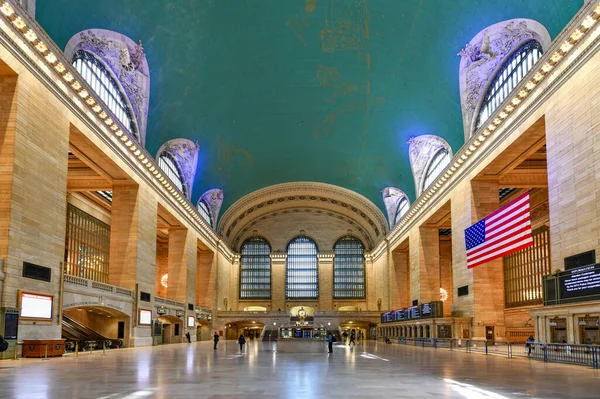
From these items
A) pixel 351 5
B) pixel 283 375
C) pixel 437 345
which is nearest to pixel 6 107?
pixel 283 375

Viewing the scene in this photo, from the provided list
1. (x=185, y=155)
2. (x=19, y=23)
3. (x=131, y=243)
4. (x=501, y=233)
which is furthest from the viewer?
(x=185, y=155)

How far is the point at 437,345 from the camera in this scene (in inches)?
1297

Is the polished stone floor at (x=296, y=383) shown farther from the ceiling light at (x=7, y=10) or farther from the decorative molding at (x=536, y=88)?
the ceiling light at (x=7, y=10)

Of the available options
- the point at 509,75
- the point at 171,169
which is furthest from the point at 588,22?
the point at 171,169

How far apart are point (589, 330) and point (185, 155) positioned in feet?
95.9

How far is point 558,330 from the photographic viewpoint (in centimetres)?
1969

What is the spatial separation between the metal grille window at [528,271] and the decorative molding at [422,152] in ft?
27.7

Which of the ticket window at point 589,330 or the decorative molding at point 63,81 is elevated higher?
the decorative molding at point 63,81

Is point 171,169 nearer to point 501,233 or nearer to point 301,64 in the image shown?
point 301,64

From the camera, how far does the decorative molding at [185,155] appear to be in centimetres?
3803

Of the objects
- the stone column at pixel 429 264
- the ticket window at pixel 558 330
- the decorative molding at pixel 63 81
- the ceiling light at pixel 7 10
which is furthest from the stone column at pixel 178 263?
the ticket window at pixel 558 330

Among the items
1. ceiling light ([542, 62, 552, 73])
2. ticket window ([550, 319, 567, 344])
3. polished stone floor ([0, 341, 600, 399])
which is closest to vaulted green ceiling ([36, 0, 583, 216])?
ceiling light ([542, 62, 552, 73])

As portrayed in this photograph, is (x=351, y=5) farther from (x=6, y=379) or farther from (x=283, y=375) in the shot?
(x=6, y=379)

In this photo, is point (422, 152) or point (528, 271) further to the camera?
point (528, 271)
